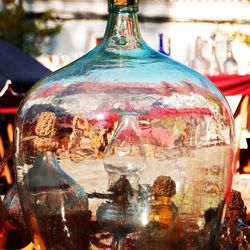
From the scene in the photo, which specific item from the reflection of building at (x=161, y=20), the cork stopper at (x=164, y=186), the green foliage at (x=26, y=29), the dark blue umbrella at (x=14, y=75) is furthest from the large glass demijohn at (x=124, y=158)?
the green foliage at (x=26, y=29)

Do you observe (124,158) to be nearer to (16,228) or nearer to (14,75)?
(16,228)

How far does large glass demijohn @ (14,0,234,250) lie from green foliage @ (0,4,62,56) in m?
11.4

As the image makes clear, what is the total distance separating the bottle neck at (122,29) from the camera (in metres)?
2.03

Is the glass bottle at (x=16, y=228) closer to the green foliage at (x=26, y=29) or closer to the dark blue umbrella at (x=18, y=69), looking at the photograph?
the dark blue umbrella at (x=18, y=69)

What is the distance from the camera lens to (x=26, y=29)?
1354cm

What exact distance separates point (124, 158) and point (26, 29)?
11804 millimetres

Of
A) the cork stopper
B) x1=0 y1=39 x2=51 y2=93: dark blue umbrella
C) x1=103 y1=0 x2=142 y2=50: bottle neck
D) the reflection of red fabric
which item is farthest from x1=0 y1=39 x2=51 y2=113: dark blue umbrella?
the cork stopper

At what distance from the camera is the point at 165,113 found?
1938 millimetres

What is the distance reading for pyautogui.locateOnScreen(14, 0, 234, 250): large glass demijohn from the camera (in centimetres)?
192

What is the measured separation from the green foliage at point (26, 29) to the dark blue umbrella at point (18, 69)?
5.85m

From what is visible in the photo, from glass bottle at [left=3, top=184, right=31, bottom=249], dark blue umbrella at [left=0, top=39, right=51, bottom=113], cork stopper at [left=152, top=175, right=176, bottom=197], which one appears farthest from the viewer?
dark blue umbrella at [left=0, top=39, right=51, bottom=113]

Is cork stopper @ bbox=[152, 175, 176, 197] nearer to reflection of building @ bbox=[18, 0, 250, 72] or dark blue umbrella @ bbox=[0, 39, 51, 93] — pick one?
dark blue umbrella @ bbox=[0, 39, 51, 93]

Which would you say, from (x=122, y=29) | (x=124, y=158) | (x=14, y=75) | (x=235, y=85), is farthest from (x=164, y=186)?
(x=14, y=75)

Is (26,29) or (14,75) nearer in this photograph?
(14,75)
